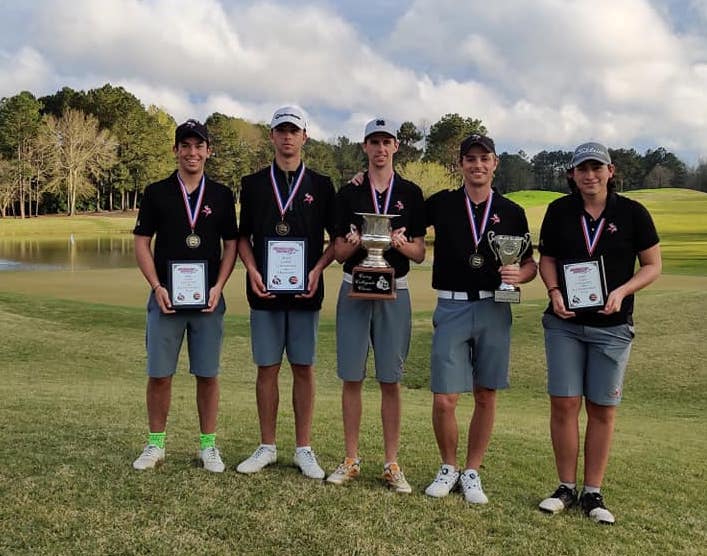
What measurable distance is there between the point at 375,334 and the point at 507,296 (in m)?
0.92

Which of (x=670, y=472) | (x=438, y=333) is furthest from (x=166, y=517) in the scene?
(x=670, y=472)

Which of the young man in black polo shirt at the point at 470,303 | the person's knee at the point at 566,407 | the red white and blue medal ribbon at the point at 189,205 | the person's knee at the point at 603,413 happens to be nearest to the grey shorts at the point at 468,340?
the young man in black polo shirt at the point at 470,303

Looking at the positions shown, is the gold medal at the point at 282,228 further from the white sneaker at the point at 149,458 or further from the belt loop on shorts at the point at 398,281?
the white sneaker at the point at 149,458

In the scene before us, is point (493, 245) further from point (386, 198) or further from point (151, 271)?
point (151, 271)

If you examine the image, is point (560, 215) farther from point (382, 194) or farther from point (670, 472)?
point (670, 472)

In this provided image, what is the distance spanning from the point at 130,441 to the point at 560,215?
11.6ft

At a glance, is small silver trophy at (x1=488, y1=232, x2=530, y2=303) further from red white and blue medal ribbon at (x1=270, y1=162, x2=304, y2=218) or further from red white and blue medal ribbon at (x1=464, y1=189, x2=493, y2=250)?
red white and blue medal ribbon at (x1=270, y1=162, x2=304, y2=218)

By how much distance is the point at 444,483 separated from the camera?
14.5ft

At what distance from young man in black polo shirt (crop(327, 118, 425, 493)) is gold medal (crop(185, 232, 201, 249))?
0.95 meters

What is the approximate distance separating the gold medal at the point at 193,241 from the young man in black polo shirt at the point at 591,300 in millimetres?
2263

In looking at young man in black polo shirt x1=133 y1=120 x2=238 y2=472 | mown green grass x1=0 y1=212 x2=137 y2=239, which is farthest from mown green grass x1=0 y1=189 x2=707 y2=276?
young man in black polo shirt x1=133 y1=120 x2=238 y2=472

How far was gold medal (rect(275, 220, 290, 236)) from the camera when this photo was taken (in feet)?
15.4

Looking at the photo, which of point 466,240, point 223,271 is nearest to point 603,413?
point 466,240

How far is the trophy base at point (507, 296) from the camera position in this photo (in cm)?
426
